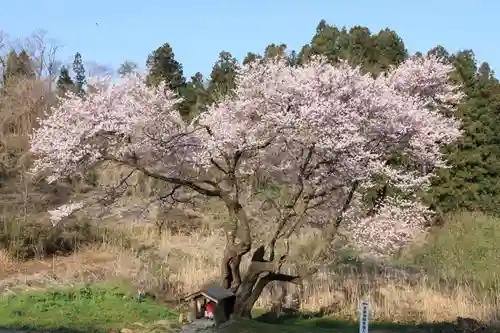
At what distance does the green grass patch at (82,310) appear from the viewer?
8992mm

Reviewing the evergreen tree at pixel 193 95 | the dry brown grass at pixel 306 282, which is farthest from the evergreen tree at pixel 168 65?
the dry brown grass at pixel 306 282

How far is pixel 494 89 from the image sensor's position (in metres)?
25.6

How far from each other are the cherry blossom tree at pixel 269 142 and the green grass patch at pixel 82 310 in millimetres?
1565

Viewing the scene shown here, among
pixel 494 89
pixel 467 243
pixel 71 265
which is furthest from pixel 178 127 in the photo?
pixel 494 89

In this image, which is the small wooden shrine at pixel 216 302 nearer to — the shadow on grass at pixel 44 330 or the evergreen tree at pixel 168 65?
the shadow on grass at pixel 44 330

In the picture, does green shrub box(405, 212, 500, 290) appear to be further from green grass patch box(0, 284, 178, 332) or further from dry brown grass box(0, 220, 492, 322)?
green grass patch box(0, 284, 178, 332)

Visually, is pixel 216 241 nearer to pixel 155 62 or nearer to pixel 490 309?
pixel 490 309

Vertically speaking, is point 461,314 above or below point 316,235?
below

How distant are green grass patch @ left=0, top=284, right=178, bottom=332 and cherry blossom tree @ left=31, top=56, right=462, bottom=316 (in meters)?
1.57

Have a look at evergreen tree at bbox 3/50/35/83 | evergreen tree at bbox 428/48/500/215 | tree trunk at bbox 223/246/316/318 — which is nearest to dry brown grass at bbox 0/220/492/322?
tree trunk at bbox 223/246/316/318

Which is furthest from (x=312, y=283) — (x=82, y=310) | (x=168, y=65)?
(x=168, y=65)

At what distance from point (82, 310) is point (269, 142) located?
4.06 m

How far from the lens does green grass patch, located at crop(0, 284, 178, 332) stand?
8.99 m

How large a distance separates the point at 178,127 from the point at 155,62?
28.6m
